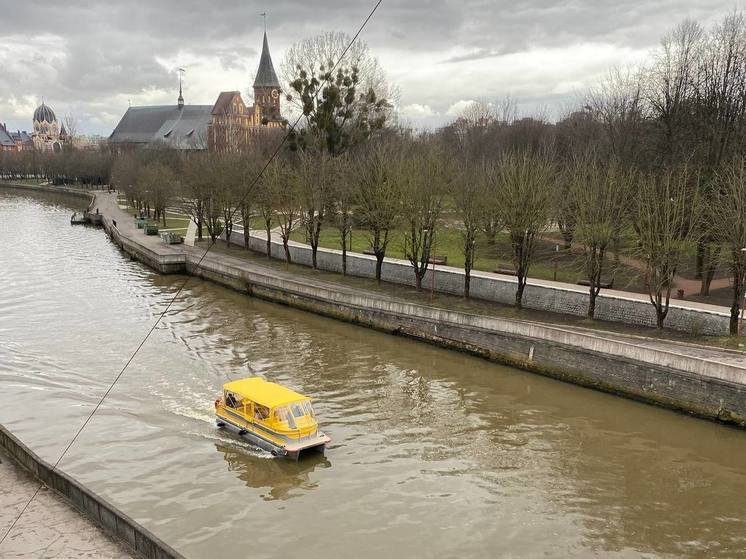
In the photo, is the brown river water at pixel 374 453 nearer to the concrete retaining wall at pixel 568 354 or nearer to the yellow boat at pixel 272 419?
the yellow boat at pixel 272 419

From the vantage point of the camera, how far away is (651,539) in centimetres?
Answer: 1559

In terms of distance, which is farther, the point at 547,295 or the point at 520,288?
the point at 520,288

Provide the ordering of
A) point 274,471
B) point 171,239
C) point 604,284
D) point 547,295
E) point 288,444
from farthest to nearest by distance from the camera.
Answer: point 171,239 < point 604,284 < point 547,295 < point 288,444 < point 274,471

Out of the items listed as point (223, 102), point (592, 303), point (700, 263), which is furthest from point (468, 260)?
point (223, 102)

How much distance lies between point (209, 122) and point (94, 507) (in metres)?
134

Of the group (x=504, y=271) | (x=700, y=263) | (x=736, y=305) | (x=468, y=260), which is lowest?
(x=504, y=271)

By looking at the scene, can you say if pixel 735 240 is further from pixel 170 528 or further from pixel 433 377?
pixel 170 528

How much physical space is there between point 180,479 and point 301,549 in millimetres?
5068

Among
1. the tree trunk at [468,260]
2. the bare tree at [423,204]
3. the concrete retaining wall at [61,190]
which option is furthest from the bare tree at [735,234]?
the concrete retaining wall at [61,190]

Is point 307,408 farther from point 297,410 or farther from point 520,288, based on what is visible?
point 520,288

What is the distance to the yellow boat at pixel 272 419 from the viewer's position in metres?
19.3

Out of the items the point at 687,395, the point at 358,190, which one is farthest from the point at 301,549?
the point at 358,190

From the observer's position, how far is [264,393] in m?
20.7

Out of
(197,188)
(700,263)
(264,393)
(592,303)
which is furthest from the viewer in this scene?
(197,188)
